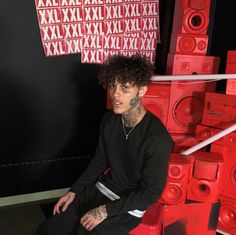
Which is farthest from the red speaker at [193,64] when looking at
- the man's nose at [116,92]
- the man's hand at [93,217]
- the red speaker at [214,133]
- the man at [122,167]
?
the man's hand at [93,217]

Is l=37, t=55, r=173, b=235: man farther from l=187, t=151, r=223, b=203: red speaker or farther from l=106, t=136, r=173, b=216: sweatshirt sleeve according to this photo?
l=187, t=151, r=223, b=203: red speaker

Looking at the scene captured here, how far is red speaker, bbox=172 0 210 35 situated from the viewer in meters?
2.13

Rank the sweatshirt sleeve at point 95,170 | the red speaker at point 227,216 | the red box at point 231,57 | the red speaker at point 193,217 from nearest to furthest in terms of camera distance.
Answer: the sweatshirt sleeve at point 95,170 → the red speaker at point 193,217 → the red box at point 231,57 → the red speaker at point 227,216

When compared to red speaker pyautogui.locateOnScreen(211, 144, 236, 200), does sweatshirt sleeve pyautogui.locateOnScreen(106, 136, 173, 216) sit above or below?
above

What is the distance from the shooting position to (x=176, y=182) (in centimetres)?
196

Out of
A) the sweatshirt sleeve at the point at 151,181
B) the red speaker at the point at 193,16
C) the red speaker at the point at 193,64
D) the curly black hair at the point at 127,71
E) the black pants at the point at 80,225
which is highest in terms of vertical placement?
the red speaker at the point at 193,16

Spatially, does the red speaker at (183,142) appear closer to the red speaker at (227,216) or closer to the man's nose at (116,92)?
the red speaker at (227,216)

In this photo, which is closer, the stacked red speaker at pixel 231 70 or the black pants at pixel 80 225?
the black pants at pixel 80 225

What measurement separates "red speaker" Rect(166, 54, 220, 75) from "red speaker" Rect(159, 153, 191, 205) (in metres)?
0.59

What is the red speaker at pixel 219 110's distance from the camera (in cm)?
202

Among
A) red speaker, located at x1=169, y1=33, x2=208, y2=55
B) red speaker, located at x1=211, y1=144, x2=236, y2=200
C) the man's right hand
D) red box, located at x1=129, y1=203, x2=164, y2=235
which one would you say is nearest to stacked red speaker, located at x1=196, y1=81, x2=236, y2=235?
red speaker, located at x1=211, y1=144, x2=236, y2=200

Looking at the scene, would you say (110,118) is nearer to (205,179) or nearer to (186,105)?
(205,179)

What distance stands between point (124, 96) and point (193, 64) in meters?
0.95

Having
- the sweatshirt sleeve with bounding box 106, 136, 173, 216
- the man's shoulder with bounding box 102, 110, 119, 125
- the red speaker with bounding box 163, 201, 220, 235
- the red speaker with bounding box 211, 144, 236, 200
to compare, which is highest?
the man's shoulder with bounding box 102, 110, 119, 125
